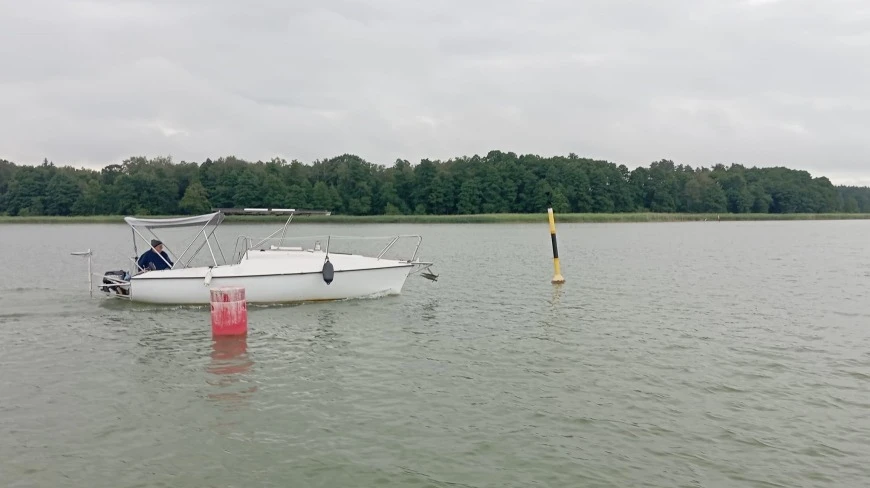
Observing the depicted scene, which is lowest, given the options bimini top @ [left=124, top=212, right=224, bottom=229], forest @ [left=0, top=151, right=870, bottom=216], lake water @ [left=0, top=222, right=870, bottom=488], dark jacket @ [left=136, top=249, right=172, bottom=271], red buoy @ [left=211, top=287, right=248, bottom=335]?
lake water @ [left=0, top=222, right=870, bottom=488]

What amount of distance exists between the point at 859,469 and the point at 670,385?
11.5ft

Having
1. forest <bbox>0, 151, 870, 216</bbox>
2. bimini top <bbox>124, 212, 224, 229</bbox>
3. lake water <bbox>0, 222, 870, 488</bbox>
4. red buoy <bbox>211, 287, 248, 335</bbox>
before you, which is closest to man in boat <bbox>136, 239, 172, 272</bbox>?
bimini top <bbox>124, 212, 224, 229</bbox>

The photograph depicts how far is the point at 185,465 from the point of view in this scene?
25.6 feet

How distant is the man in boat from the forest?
310ft

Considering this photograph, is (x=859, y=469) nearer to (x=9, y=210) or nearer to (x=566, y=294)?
(x=566, y=294)

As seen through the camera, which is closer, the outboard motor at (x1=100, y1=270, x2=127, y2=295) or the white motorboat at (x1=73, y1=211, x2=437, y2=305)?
the white motorboat at (x1=73, y1=211, x2=437, y2=305)

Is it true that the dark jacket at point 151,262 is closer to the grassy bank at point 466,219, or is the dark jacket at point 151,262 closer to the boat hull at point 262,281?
the boat hull at point 262,281

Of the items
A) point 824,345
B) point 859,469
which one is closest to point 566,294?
point 824,345

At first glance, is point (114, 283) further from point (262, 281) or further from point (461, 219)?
point (461, 219)

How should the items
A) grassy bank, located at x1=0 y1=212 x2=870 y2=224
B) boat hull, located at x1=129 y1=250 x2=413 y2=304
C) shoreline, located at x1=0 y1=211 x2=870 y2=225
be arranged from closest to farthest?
boat hull, located at x1=129 y1=250 x2=413 y2=304 → shoreline, located at x1=0 y1=211 x2=870 y2=225 → grassy bank, located at x1=0 y1=212 x2=870 y2=224

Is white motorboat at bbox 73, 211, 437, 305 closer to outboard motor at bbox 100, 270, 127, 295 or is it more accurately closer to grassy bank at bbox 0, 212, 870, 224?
outboard motor at bbox 100, 270, 127, 295

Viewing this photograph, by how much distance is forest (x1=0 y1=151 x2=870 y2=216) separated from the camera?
377 ft

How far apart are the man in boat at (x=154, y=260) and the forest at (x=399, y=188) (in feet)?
310

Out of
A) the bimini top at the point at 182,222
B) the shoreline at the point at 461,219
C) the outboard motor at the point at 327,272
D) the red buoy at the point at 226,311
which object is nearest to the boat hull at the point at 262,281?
the outboard motor at the point at 327,272
